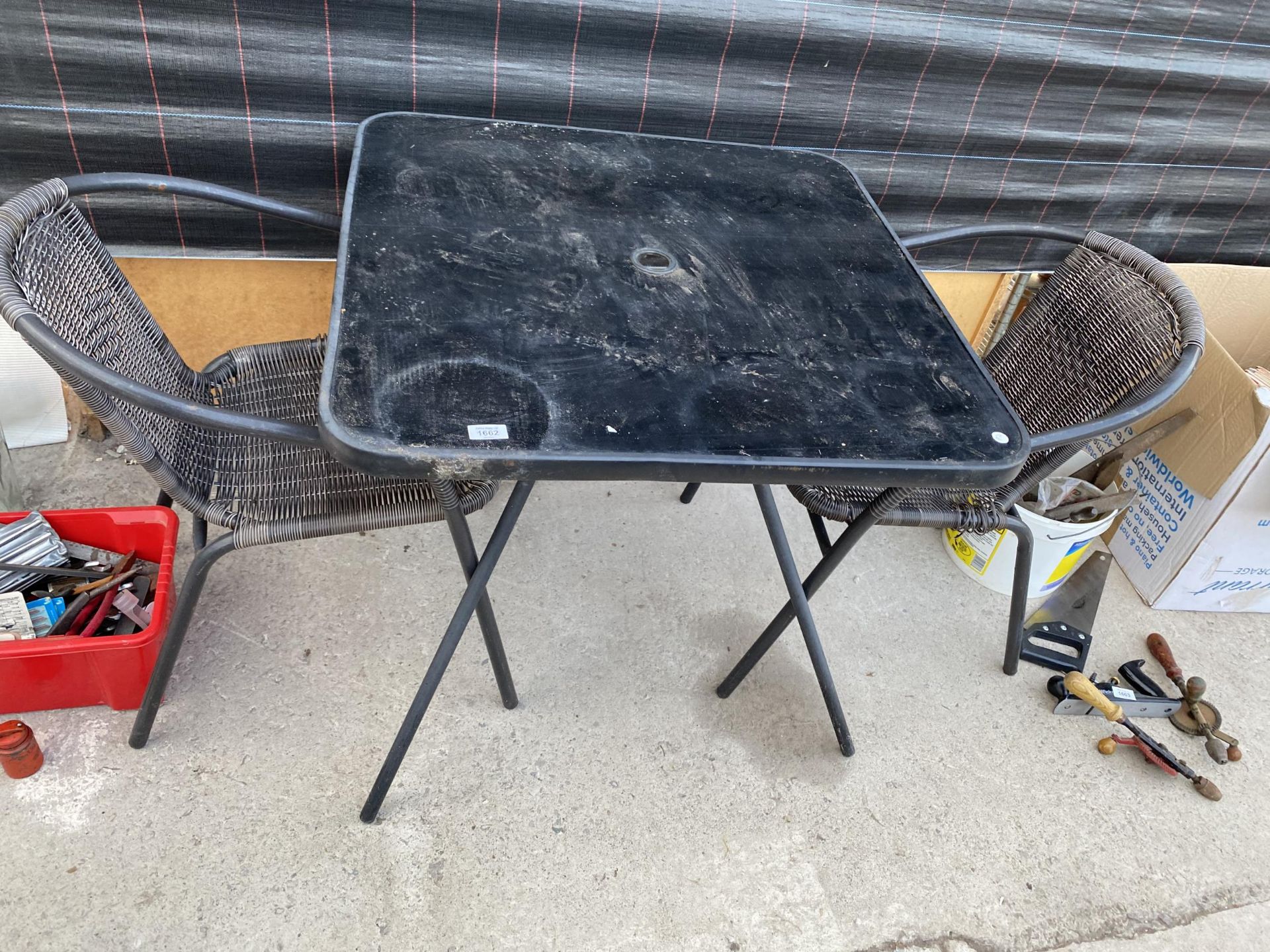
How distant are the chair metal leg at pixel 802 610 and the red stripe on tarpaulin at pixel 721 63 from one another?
94 cm

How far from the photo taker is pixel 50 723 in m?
1.67

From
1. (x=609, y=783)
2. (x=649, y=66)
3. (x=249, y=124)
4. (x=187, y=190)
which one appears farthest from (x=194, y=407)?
(x=649, y=66)

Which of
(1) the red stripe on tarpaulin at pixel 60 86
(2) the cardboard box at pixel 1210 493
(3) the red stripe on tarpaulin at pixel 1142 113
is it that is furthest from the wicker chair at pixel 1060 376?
(1) the red stripe on tarpaulin at pixel 60 86

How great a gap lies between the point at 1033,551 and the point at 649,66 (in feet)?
4.87

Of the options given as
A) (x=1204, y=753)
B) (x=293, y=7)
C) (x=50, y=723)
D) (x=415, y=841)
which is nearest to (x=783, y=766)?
(x=415, y=841)

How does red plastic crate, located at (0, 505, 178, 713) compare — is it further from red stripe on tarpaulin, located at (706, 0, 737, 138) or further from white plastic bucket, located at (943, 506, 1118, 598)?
white plastic bucket, located at (943, 506, 1118, 598)

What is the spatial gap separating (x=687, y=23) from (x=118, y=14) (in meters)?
1.16

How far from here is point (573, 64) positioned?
194 centimetres

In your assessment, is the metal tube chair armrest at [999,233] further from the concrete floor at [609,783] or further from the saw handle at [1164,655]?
the saw handle at [1164,655]

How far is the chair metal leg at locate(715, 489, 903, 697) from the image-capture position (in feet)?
5.15

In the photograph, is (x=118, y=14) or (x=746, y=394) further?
(x=118, y=14)

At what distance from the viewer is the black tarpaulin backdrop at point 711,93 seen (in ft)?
5.77

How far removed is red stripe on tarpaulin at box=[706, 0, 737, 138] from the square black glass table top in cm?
33

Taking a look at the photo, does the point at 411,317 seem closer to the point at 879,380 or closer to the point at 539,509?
the point at 879,380
